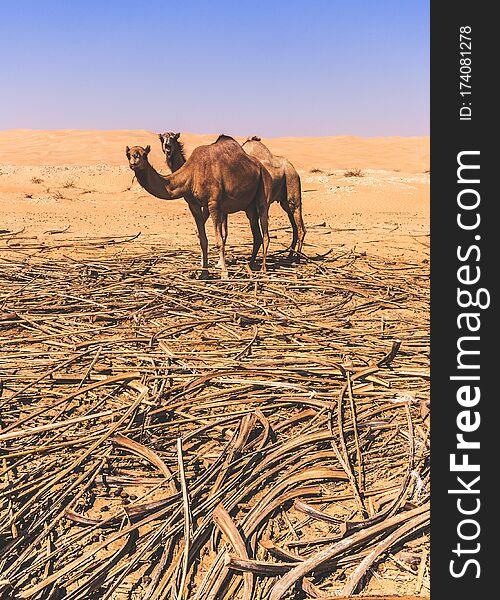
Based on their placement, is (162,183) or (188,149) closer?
(162,183)

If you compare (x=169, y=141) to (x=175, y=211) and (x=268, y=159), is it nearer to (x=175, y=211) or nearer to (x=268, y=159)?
(x=268, y=159)

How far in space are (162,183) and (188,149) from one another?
3973 cm

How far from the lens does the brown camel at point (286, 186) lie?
31.4ft

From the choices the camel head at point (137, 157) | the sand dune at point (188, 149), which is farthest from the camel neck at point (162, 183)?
the sand dune at point (188, 149)

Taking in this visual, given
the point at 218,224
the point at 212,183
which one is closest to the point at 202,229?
the point at 218,224

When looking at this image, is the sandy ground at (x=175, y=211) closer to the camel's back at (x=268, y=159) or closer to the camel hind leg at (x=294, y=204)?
the camel hind leg at (x=294, y=204)

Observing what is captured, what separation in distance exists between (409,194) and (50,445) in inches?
729

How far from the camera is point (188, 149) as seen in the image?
46219 mm

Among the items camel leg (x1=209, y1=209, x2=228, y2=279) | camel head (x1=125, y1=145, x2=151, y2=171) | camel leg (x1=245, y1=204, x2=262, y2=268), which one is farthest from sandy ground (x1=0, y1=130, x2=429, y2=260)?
camel head (x1=125, y1=145, x2=151, y2=171)

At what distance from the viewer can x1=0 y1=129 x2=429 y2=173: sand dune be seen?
39.3 metres

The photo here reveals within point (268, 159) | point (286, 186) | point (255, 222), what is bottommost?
point (255, 222)

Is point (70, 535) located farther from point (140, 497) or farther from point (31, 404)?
point (31, 404)

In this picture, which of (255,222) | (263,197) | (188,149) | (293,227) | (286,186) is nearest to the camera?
(263,197)

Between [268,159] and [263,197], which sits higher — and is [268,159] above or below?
above
